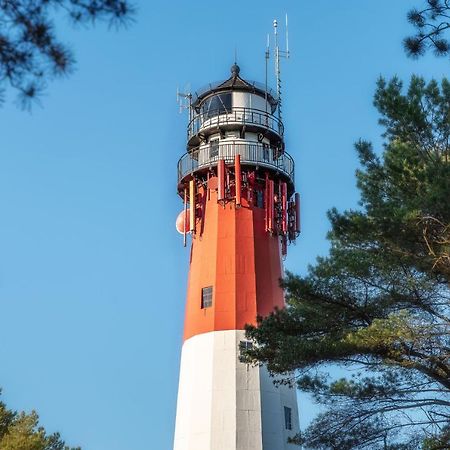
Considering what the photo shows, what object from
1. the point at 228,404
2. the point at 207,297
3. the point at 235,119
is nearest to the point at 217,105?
the point at 235,119

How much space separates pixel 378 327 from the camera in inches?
672

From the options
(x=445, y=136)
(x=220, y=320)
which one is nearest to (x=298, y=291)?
(x=445, y=136)

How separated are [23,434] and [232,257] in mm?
9581

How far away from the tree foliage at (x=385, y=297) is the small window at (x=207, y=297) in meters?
7.42

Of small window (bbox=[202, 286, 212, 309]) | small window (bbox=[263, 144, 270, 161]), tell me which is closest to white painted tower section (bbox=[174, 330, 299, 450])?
small window (bbox=[202, 286, 212, 309])

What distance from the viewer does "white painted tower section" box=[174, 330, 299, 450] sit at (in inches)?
1007

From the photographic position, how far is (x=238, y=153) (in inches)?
1182

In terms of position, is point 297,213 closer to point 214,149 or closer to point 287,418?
point 214,149

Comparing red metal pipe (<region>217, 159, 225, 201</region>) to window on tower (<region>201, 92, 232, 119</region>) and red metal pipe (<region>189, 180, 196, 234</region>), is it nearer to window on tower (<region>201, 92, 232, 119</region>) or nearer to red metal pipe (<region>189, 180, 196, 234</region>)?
red metal pipe (<region>189, 180, 196, 234</region>)

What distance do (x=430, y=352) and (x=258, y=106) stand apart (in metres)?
16.2

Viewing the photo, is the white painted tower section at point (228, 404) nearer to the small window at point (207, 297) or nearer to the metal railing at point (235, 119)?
the small window at point (207, 297)

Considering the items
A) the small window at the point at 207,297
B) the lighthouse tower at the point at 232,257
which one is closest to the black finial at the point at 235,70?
the lighthouse tower at the point at 232,257

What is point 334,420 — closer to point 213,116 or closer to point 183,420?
point 183,420

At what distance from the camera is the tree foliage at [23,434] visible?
2518 centimetres
